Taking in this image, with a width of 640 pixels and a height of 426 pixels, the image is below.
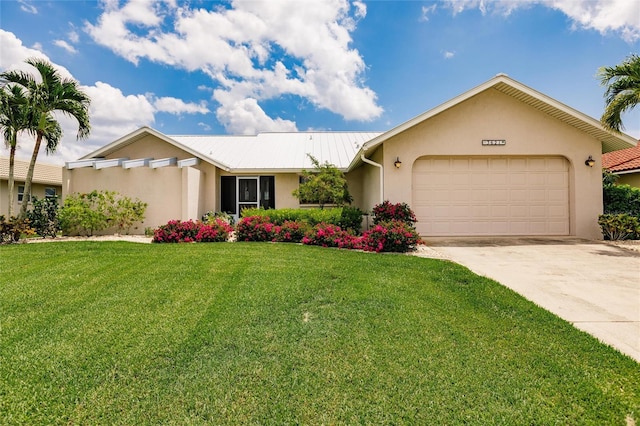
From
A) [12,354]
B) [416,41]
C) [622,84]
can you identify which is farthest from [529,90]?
[12,354]

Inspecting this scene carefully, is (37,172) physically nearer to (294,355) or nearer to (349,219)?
(349,219)

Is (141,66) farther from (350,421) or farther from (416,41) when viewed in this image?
(350,421)

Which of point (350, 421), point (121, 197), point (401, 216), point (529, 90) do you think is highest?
point (529, 90)

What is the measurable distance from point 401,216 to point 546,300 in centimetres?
572

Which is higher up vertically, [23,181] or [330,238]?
[23,181]

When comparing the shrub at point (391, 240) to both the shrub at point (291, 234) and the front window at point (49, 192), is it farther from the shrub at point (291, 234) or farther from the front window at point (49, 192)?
the front window at point (49, 192)

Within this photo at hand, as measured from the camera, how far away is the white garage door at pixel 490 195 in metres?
11.6

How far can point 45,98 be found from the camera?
11617 millimetres

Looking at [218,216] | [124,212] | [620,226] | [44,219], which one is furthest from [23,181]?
[620,226]

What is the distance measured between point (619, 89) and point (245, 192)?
1468 cm

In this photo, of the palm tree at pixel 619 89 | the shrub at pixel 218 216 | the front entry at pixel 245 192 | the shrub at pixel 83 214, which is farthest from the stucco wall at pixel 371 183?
the shrub at pixel 83 214

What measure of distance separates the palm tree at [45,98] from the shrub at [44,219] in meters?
0.37

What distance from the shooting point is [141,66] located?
14.3m

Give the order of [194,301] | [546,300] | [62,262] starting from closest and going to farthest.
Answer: [194,301] → [546,300] → [62,262]
